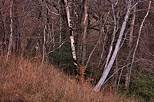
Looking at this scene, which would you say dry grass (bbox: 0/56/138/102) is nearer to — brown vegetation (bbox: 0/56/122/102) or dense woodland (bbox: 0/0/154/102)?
brown vegetation (bbox: 0/56/122/102)

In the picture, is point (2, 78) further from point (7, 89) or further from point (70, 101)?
point (70, 101)

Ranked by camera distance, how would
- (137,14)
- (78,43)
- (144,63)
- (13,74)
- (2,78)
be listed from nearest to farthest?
1. (2,78)
2. (13,74)
3. (144,63)
4. (78,43)
5. (137,14)

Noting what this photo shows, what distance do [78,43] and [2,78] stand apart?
589 centimetres

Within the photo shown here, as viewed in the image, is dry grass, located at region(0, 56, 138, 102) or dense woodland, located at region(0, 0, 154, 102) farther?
dense woodland, located at region(0, 0, 154, 102)

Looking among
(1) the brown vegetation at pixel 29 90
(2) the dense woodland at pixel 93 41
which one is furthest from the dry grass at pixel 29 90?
(2) the dense woodland at pixel 93 41

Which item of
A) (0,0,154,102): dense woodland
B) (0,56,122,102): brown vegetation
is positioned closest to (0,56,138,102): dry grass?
(0,56,122,102): brown vegetation

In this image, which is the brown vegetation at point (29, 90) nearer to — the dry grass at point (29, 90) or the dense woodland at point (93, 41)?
the dry grass at point (29, 90)

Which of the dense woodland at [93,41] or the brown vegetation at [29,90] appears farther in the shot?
the dense woodland at [93,41]

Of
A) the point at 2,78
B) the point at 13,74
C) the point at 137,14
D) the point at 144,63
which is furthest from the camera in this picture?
the point at 137,14

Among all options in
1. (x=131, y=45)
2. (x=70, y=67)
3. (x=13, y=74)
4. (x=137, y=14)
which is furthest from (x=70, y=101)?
(x=137, y=14)

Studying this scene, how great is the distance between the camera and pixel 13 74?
4.88 m

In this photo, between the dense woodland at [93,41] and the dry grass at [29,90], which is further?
the dense woodland at [93,41]

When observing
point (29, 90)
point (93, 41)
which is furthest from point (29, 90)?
point (93, 41)

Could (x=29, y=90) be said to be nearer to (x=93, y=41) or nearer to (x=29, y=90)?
(x=29, y=90)
